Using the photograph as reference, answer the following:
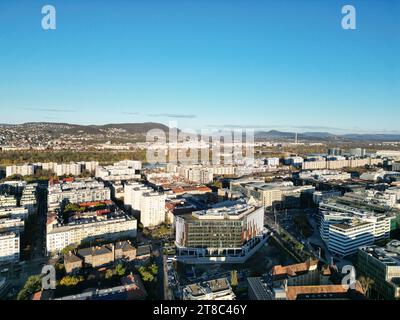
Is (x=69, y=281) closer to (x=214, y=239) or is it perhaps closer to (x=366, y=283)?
(x=214, y=239)

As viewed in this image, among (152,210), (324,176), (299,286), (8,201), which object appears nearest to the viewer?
(299,286)

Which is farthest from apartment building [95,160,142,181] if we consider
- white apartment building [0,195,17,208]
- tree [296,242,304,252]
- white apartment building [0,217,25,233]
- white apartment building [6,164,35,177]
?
tree [296,242,304,252]

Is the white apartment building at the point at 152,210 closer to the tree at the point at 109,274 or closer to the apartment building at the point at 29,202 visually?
the apartment building at the point at 29,202

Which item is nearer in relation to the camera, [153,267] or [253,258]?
[153,267]

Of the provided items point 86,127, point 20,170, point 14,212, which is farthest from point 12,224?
point 86,127
